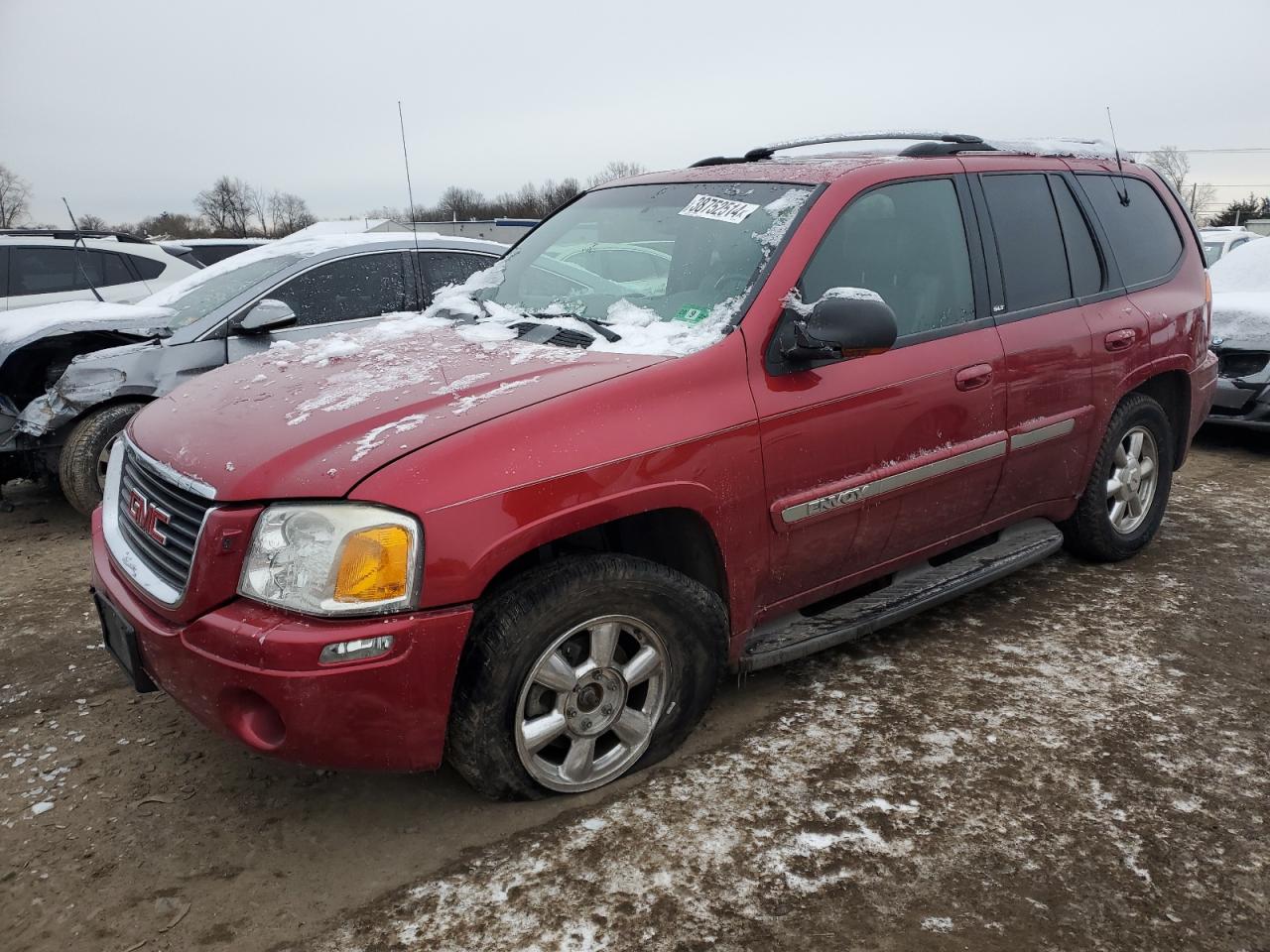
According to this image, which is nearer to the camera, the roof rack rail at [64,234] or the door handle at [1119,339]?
the door handle at [1119,339]

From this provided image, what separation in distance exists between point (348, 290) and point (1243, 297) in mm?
6475

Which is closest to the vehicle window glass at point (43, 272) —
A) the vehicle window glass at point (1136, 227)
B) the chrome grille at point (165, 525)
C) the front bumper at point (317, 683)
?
the chrome grille at point (165, 525)

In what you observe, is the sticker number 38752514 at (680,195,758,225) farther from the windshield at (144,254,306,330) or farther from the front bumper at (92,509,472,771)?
the windshield at (144,254,306,330)

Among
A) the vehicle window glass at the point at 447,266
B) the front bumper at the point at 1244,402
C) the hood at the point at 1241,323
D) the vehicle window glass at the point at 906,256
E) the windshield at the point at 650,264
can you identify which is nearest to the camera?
the windshield at the point at 650,264

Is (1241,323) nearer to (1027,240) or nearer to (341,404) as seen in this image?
(1027,240)

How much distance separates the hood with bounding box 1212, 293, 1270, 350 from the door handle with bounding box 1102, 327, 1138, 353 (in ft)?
11.2

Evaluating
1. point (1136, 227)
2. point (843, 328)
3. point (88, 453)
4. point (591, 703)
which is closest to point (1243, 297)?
point (1136, 227)

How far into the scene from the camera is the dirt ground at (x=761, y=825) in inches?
87.3

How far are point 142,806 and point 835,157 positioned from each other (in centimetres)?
313

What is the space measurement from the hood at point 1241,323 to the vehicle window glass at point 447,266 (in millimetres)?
5199

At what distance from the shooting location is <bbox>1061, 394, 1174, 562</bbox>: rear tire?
4.14 m

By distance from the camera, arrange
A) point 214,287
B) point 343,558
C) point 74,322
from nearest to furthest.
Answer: point 343,558
point 74,322
point 214,287

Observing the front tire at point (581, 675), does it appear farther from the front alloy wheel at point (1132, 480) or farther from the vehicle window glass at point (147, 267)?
the vehicle window glass at point (147, 267)

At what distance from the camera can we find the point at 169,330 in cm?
574
